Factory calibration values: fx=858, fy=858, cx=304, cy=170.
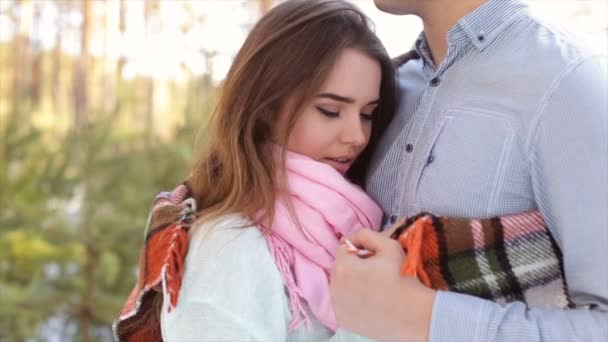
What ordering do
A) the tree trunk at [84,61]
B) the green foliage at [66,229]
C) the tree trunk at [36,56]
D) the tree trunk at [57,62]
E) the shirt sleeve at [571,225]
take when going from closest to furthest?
1. the shirt sleeve at [571,225]
2. the green foliage at [66,229]
3. the tree trunk at [84,61]
4. the tree trunk at [36,56]
5. the tree trunk at [57,62]

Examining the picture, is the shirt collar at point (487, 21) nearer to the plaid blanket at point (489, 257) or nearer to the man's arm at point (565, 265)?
the man's arm at point (565, 265)

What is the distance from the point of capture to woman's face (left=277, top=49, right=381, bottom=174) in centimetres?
145

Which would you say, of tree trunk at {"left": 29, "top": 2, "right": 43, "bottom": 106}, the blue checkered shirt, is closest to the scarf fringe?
the blue checkered shirt

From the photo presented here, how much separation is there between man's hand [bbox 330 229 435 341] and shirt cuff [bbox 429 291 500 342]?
0.05ft

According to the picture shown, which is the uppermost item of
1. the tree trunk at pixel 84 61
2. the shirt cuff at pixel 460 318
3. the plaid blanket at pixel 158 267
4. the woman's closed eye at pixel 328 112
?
→ the woman's closed eye at pixel 328 112

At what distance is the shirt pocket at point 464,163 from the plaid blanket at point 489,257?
0.23 feet

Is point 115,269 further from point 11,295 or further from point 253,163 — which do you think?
point 253,163

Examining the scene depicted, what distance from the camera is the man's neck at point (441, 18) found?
1.45 meters

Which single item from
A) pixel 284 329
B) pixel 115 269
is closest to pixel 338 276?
pixel 284 329

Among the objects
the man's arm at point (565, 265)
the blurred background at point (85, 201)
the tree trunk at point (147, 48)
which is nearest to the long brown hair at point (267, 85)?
the man's arm at point (565, 265)

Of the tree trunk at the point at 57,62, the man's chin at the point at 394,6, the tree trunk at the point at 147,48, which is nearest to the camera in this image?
the man's chin at the point at 394,6

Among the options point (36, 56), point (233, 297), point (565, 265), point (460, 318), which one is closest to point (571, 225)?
point (565, 265)

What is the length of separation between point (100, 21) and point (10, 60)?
146 inches

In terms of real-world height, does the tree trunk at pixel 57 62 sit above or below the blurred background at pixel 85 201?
below
